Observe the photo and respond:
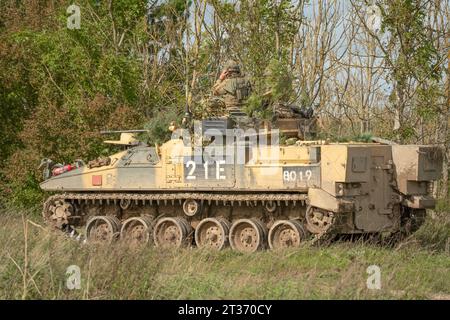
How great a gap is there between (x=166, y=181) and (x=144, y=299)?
6.61 metres

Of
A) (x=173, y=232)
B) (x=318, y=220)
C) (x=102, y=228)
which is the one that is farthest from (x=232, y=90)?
(x=102, y=228)

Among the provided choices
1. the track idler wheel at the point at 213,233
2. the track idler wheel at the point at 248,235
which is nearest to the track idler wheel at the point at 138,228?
the track idler wheel at the point at 213,233

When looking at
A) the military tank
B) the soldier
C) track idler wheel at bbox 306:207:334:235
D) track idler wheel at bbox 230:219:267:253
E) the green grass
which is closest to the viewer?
the green grass

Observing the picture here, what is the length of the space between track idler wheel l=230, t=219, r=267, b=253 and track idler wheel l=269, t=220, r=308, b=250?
0.61 feet

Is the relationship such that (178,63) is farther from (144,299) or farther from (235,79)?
(144,299)

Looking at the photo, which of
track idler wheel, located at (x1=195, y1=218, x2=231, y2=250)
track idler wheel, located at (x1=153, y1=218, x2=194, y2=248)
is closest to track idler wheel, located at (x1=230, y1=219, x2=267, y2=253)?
track idler wheel, located at (x1=195, y1=218, x2=231, y2=250)

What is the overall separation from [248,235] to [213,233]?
2.25ft

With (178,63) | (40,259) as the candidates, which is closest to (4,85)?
(178,63)

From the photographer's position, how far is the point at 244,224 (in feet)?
48.6

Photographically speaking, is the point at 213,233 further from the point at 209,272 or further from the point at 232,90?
the point at 209,272

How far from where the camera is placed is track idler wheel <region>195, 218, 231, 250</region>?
14844 mm

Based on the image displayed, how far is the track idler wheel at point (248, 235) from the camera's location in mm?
14453

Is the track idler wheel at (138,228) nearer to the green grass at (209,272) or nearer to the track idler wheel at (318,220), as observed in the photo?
the green grass at (209,272)

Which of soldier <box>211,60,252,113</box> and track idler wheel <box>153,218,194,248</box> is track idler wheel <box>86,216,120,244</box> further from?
soldier <box>211,60,252,113</box>
